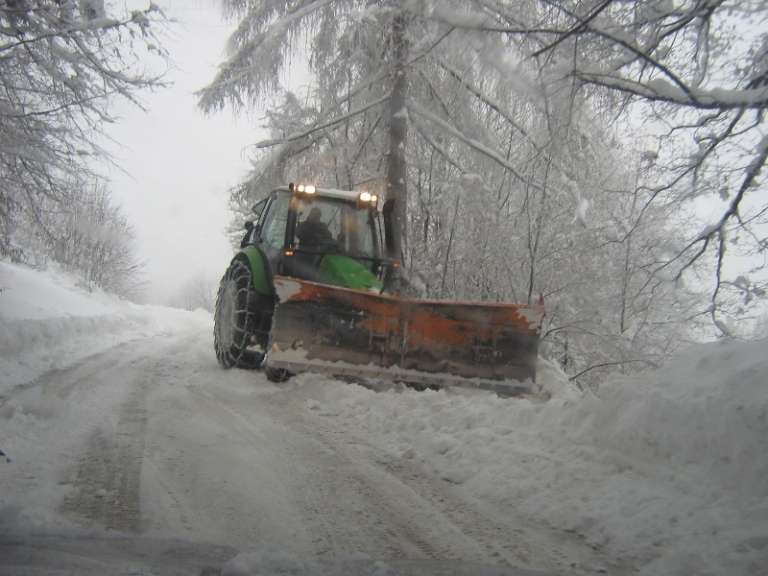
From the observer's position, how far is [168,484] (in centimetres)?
261

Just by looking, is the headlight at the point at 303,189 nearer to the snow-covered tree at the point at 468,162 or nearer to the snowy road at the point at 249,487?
the snow-covered tree at the point at 468,162

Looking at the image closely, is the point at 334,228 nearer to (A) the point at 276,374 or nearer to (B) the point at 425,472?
(A) the point at 276,374

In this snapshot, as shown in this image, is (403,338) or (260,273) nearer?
(403,338)

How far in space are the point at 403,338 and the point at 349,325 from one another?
0.57 m

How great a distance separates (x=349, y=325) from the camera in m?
5.27

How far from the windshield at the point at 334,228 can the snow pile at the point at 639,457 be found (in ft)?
8.47

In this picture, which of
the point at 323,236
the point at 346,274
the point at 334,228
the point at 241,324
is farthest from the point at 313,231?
the point at 241,324

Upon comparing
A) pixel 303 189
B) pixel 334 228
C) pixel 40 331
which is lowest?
pixel 40 331

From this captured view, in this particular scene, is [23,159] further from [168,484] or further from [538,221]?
[538,221]

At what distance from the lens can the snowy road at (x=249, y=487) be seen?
2.14m

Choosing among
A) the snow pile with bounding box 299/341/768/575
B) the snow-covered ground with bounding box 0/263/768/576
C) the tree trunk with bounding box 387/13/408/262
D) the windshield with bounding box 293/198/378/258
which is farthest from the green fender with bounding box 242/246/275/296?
the tree trunk with bounding box 387/13/408/262

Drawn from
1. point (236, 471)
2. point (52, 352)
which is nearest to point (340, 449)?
point (236, 471)

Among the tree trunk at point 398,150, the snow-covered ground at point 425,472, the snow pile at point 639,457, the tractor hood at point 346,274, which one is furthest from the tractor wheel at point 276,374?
the tree trunk at point 398,150

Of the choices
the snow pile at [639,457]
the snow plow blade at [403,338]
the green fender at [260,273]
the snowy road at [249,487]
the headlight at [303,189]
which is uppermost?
the headlight at [303,189]
